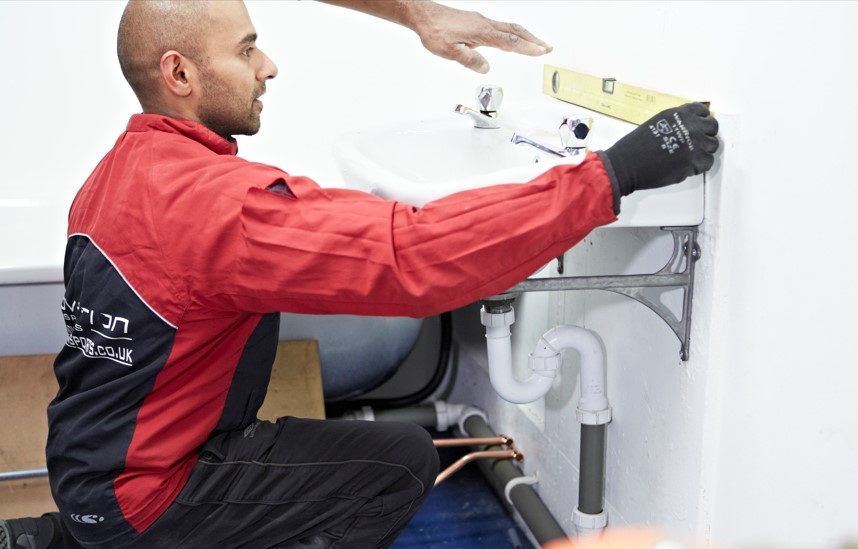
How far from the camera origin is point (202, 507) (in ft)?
4.53

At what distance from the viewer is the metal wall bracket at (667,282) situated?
1.39 metres

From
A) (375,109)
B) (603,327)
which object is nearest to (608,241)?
(603,327)

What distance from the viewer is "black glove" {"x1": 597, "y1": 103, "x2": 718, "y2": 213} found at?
1.13m

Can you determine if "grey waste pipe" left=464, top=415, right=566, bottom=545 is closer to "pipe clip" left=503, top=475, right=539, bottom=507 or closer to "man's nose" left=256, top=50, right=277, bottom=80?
"pipe clip" left=503, top=475, right=539, bottom=507

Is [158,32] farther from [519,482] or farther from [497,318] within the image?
[519,482]

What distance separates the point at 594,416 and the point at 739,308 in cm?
43

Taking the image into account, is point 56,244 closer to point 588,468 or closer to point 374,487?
point 374,487

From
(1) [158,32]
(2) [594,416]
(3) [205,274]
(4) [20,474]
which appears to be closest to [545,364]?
(2) [594,416]

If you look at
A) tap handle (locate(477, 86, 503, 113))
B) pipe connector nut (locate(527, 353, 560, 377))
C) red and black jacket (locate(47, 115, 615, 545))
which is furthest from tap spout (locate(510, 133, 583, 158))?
pipe connector nut (locate(527, 353, 560, 377))

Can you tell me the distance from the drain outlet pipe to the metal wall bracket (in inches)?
7.5

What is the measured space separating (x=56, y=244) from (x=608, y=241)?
146 cm

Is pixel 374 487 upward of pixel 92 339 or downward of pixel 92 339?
downward

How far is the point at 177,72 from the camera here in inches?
52.8

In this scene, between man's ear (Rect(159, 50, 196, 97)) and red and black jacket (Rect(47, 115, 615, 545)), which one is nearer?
red and black jacket (Rect(47, 115, 615, 545))
